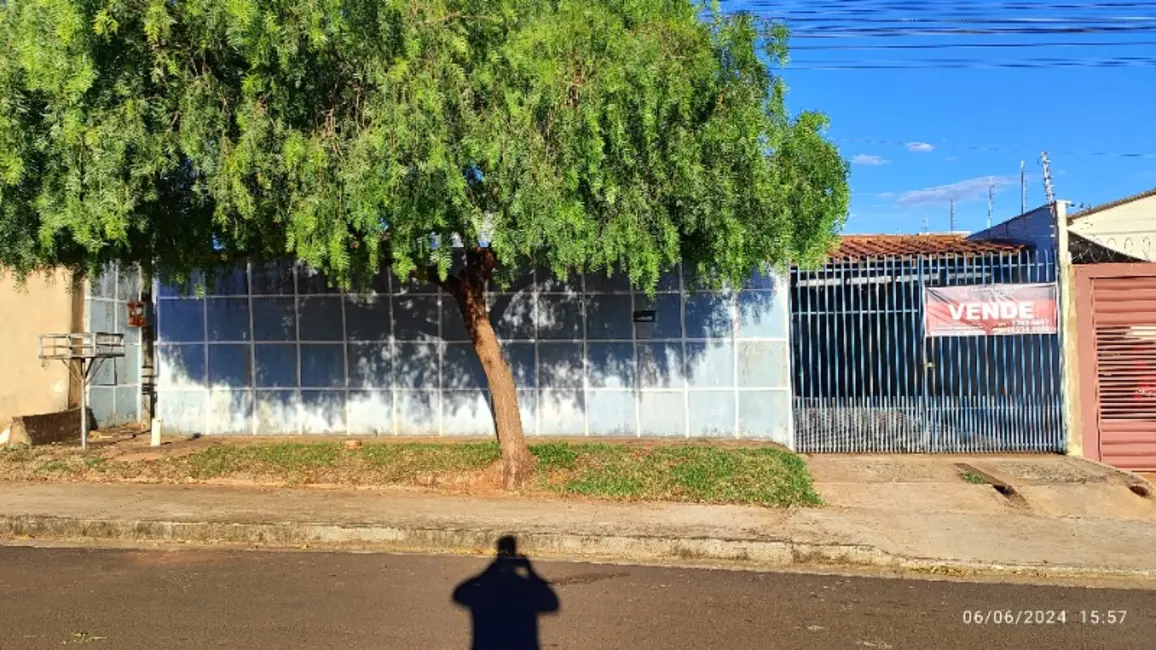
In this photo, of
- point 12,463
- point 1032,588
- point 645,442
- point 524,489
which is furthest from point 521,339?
point 1032,588

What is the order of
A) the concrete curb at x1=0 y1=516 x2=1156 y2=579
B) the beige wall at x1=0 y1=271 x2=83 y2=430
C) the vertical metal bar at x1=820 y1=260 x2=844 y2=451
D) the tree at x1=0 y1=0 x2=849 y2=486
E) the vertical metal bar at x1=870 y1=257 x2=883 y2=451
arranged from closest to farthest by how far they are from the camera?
the tree at x1=0 y1=0 x2=849 y2=486, the concrete curb at x1=0 y1=516 x2=1156 y2=579, the vertical metal bar at x1=870 y1=257 x2=883 y2=451, the vertical metal bar at x1=820 y1=260 x2=844 y2=451, the beige wall at x1=0 y1=271 x2=83 y2=430

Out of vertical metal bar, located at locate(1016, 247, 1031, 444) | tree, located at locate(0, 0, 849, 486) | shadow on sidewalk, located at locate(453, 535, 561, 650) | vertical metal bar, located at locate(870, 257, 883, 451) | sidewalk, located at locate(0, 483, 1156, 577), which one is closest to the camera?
shadow on sidewalk, located at locate(453, 535, 561, 650)

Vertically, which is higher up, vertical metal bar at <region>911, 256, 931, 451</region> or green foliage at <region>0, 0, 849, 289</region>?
green foliage at <region>0, 0, 849, 289</region>

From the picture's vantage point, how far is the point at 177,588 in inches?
240

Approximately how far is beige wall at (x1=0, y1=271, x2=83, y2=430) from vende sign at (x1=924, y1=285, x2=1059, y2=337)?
12434 mm

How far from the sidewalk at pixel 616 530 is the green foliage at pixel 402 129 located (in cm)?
235

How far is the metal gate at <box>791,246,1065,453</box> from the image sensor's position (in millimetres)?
11195

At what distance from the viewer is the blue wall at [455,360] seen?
11.7m

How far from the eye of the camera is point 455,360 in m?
12.2

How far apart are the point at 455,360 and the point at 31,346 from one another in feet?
21.5

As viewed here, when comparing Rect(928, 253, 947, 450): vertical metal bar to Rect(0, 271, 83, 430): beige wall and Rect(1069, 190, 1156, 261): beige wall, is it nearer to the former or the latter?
Rect(1069, 190, 1156, 261): beige wall

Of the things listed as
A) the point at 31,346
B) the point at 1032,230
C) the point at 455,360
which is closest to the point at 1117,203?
the point at 1032,230

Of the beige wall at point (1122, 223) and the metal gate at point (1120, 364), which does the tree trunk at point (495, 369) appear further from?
the beige wall at point (1122, 223)
